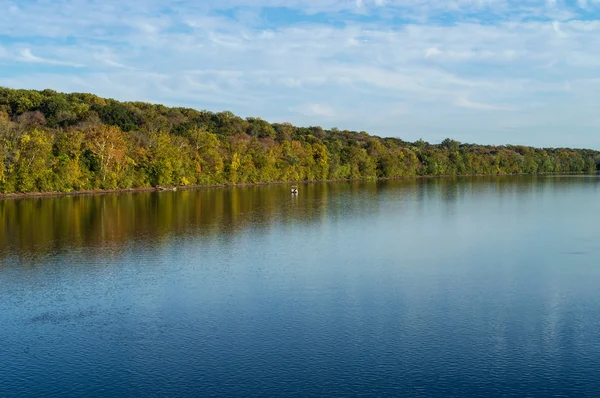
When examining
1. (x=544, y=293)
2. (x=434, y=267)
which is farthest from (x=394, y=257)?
(x=544, y=293)

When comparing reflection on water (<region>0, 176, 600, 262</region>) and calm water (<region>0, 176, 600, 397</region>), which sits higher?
reflection on water (<region>0, 176, 600, 262</region>)

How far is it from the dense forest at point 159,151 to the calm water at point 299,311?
25236 millimetres

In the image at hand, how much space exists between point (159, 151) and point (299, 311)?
176 feet

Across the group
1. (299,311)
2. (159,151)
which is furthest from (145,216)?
(159,151)

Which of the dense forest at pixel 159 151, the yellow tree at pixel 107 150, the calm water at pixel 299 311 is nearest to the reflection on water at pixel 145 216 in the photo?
the calm water at pixel 299 311

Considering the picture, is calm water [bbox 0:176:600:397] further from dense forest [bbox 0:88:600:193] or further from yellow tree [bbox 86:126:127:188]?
yellow tree [bbox 86:126:127:188]

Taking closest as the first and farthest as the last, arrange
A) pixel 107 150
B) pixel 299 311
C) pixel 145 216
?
pixel 299 311, pixel 145 216, pixel 107 150

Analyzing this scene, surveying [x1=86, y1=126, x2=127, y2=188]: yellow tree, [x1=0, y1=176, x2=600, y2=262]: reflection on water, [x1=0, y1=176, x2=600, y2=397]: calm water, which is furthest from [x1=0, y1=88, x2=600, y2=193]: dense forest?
[x1=0, y1=176, x2=600, y2=397]: calm water

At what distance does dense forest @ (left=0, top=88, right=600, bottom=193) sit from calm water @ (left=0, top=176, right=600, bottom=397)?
25.2 m

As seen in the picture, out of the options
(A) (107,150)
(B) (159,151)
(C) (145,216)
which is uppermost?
(B) (159,151)

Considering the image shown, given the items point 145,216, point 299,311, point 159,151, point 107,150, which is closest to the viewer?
point 299,311

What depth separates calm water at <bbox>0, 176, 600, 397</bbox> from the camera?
442 inches

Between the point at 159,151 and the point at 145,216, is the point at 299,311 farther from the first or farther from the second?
the point at 159,151

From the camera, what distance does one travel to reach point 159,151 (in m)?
66.1
